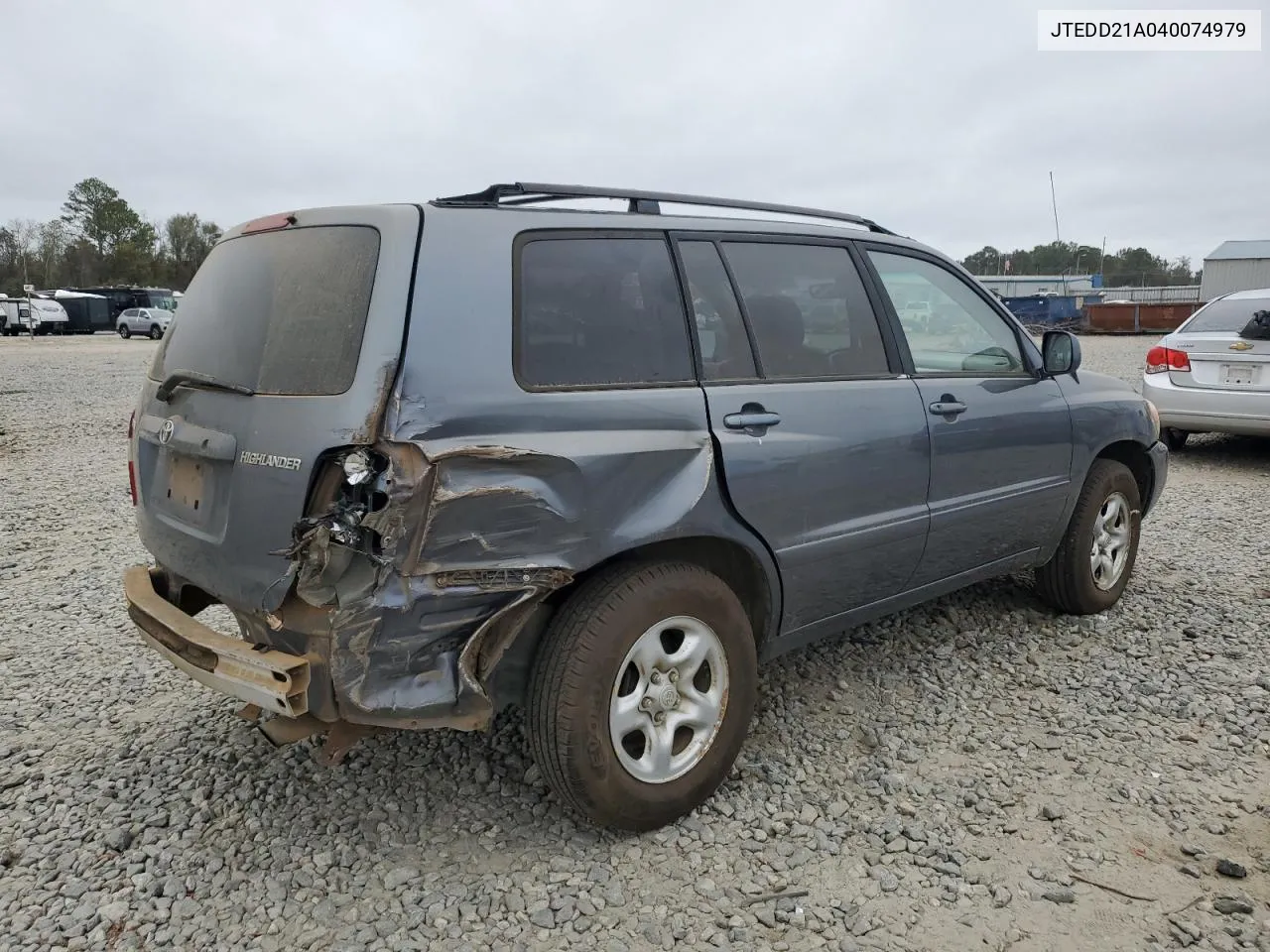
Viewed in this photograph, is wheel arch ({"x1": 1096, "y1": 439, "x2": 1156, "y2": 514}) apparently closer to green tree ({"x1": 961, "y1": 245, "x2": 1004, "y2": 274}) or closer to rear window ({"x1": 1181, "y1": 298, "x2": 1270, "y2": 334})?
rear window ({"x1": 1181, "y1": 298, "x2": 1270, "y2": 334})

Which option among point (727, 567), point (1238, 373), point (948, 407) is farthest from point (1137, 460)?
point (1238, 373)

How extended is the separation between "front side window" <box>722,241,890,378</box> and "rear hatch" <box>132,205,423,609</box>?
1.20m

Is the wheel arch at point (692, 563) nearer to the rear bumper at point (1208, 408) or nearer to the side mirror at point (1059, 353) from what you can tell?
the side mirror at point (1059, 353)

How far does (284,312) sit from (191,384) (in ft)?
1.40

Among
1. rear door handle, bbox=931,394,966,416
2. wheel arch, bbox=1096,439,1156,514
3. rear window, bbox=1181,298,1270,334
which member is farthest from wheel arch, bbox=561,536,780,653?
rear window, bbox=1181,298,1270,334

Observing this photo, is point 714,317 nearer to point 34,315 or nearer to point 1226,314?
point 1226,314

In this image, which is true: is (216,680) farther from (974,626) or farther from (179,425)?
(974,626)

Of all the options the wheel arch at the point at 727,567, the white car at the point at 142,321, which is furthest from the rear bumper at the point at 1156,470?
the white car at the point at 142,321

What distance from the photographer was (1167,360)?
848 centimetres

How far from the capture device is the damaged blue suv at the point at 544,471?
2.34m

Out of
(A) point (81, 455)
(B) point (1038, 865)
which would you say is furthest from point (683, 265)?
(A) point (81, 455)

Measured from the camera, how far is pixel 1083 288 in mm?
55156

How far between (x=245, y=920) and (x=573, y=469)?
148cm

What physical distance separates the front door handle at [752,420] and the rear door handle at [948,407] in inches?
34.4
